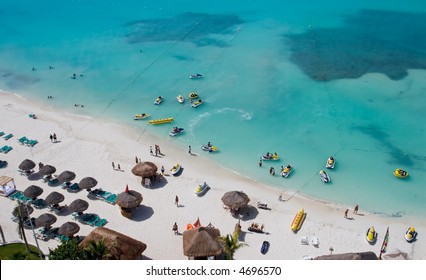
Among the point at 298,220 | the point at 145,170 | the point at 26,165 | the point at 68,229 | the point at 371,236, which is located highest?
the point at 68,229

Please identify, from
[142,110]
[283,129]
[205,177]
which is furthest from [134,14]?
[205,177]

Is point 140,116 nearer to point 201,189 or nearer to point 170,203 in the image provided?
point 201,189

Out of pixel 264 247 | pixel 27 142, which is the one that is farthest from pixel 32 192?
pixel 264 247

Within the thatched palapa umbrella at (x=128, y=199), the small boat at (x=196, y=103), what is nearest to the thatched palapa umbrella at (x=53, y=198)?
the thatched palapa umbrella at (x=128, y=199)

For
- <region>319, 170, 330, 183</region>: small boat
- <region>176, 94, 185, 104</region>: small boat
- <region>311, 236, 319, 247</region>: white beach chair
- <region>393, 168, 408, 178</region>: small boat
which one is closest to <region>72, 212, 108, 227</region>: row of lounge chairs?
<region>311, 236, 319, 247</region>: white beach chair

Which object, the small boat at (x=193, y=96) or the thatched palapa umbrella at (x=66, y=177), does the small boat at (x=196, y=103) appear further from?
the thatched palapa umbrella at (x=66, y=177)

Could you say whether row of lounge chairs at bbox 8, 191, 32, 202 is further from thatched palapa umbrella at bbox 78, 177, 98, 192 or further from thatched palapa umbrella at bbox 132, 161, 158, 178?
thatched palapa umbrella at bbox 132, 161, 158, 178

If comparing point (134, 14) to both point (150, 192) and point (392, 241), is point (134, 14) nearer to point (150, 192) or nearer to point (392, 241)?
point (150, 192)
